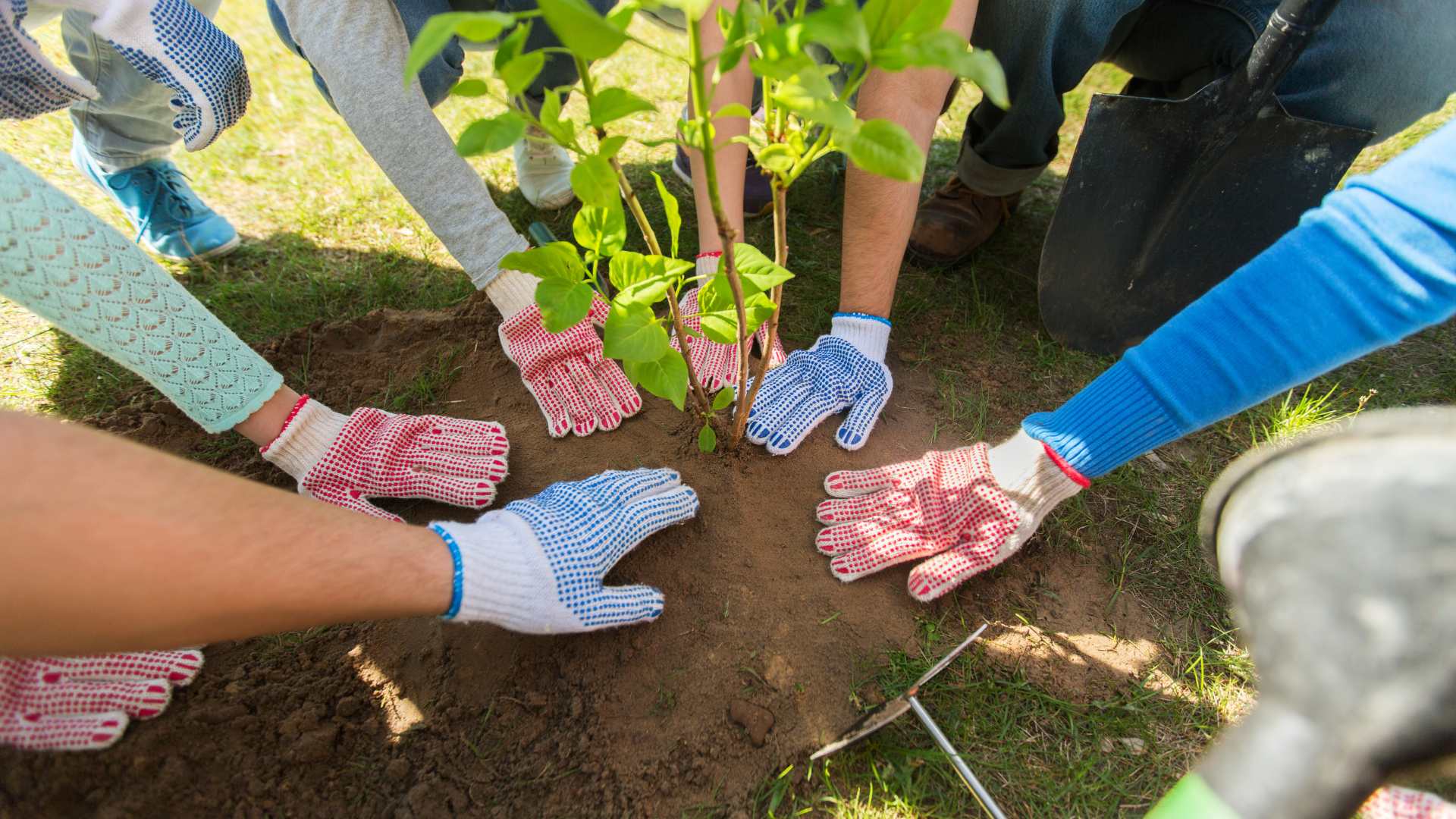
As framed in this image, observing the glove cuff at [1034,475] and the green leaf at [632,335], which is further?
the glove cuff at [1034,475]

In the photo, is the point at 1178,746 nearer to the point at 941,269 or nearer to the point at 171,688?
the point at 941,269

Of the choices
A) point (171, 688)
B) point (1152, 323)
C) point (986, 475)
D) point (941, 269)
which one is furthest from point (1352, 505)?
point (171, 688)

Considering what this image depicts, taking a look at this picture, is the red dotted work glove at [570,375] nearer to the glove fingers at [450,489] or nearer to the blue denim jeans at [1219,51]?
the glove fingers at [450,489]

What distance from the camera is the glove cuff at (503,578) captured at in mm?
1118

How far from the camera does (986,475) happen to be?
1384 millimetres

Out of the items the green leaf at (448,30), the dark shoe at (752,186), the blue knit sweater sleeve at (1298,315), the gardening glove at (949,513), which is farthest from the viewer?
the dark shoe at (752,186)

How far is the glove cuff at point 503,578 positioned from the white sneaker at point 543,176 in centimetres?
150

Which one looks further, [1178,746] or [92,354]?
[92,354]

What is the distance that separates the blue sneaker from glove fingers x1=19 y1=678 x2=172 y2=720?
1544mm

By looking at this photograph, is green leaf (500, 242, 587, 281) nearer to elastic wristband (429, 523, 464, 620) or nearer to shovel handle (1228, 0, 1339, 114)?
elastic wristband (429, 523, 464, 620)

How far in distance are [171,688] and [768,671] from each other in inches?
41.1

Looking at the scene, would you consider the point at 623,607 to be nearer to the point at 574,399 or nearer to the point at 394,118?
the point at 574,399

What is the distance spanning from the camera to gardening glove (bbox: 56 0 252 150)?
138 cm

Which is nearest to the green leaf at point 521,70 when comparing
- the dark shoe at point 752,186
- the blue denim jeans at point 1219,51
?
the blue denim jeans at point 1219,51
